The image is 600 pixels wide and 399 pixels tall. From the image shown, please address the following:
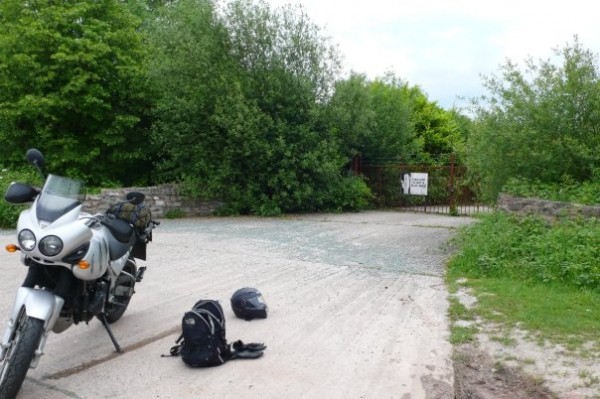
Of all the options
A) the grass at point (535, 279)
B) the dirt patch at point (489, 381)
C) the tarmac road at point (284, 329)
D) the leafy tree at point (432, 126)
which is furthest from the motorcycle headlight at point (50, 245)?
the leafy tree at point (432, 126)

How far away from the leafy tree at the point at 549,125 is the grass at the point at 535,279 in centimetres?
152

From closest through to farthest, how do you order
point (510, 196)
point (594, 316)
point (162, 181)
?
point (594, 316)
point (510, 196)
point (162, 181)

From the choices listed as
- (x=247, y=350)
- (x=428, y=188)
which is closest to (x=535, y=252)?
(x=247, y=350)

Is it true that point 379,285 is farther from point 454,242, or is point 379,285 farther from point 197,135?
point 197,135

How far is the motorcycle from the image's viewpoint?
3.29 meters

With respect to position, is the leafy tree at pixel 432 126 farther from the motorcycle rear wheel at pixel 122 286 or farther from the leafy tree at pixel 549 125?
the motorcycle rear wheel at pixel 122 286

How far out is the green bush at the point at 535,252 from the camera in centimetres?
622

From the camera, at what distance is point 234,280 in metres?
6.83

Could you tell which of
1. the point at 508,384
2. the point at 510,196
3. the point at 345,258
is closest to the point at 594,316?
the point at 508,384

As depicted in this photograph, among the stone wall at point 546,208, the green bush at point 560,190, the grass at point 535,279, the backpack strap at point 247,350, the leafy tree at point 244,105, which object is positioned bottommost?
the backpack strap at point 247,350

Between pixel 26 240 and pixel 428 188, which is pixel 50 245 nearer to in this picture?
pixel 26 240

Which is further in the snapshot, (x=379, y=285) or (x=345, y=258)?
(x=345, y=258)

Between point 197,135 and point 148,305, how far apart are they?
9496 mm

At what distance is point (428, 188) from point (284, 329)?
42.7 feet
